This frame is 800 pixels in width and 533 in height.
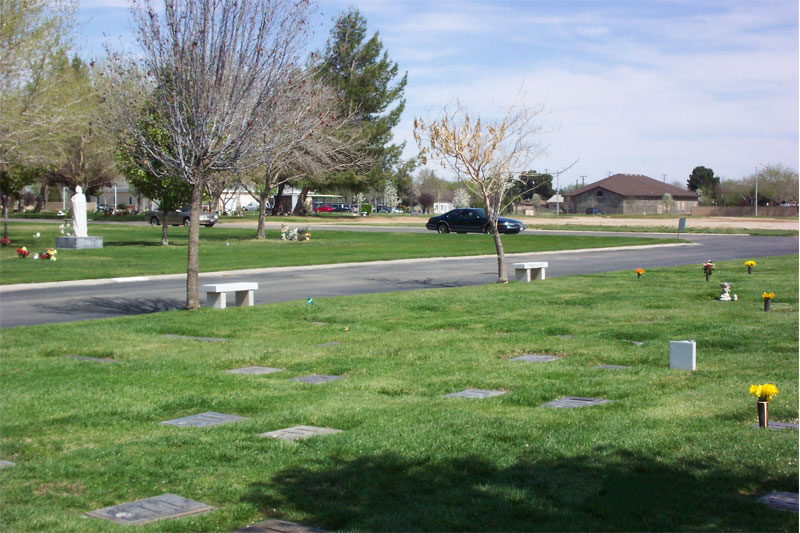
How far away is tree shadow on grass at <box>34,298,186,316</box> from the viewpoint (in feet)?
50.4

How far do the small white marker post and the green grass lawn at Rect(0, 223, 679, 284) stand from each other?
16.4 m

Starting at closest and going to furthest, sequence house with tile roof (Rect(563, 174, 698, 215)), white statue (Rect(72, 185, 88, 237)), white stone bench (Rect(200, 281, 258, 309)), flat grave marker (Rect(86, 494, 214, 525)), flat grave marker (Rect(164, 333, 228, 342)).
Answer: flat grave marker (Rect(86, 494, 214, 525)) → flat grave marker (Rect(164, 333, 228, 342)) → white stone bench (Rect(200, 281, 258, 309)) → white statue (Rect(72, 185, 88, 237)) → house with tile roof (Rect(563, 174, 698, 215))

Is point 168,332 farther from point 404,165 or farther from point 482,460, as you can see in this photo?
point 404,165

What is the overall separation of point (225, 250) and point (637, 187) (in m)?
97.4

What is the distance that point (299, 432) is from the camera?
21.8 feet

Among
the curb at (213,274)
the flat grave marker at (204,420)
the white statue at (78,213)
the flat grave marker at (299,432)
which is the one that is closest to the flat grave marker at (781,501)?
the flat grave marker at (299,432)

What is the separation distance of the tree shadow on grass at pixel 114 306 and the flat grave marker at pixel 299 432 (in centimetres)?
924

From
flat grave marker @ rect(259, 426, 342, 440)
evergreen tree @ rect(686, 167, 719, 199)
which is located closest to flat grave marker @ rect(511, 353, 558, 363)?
flat grave marker @ rect(259, 426, 342, 440)

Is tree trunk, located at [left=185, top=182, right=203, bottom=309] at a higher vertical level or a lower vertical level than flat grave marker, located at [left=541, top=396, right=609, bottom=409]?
higher

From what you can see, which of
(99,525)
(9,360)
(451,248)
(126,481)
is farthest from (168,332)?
(451,248)

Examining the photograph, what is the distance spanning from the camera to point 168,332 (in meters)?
12.3

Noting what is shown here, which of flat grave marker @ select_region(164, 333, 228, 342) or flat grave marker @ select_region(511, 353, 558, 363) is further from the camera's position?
flat grave marker @ select_region(164, 333, 228, 342)

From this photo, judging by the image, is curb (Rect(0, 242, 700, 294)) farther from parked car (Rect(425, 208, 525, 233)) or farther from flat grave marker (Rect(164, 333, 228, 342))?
parked car (Rect(425, 208, 525, 233))

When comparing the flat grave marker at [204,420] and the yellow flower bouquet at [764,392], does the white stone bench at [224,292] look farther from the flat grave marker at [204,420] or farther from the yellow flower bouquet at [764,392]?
the yellow flower bouquet at [764,392]
